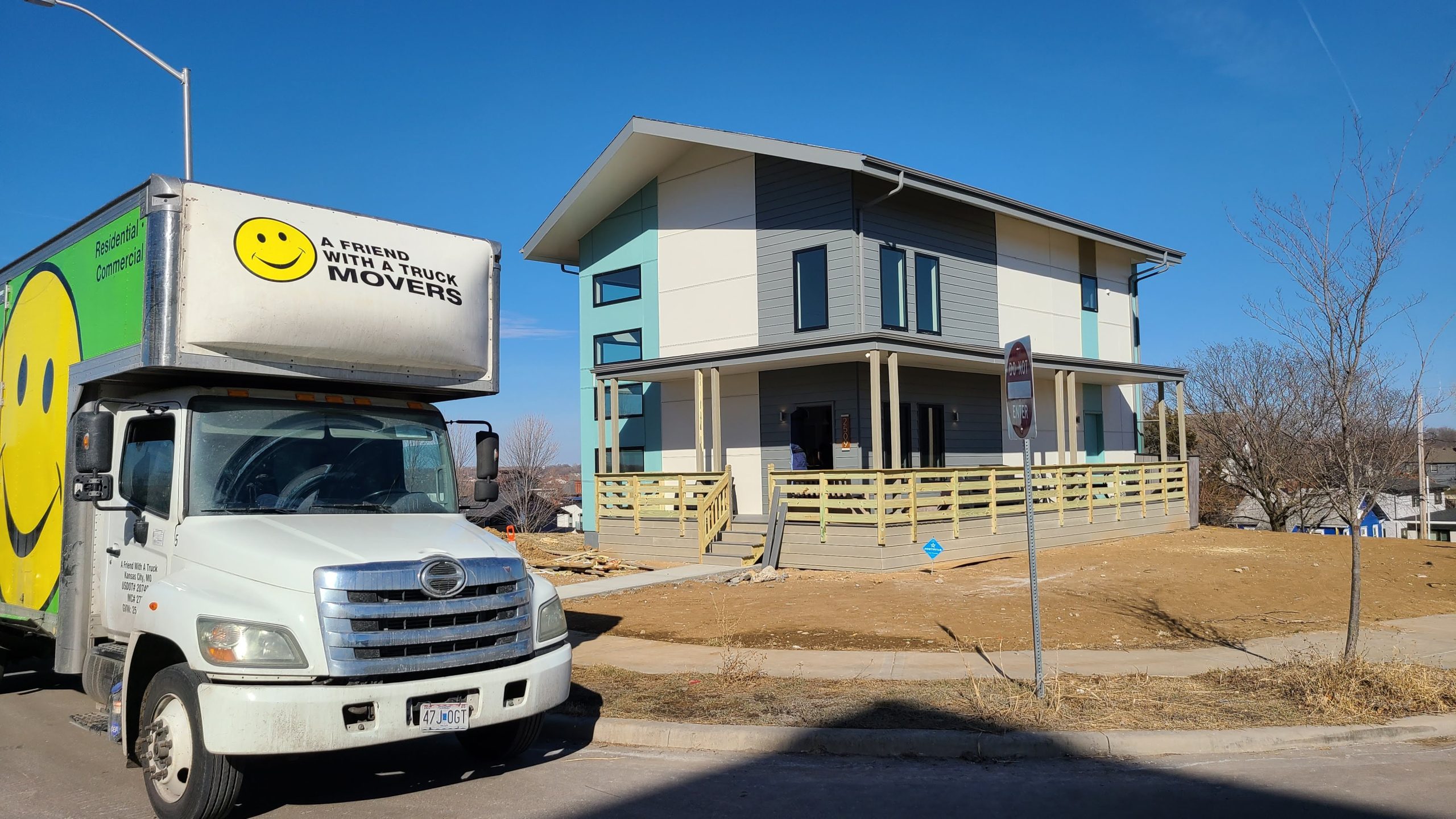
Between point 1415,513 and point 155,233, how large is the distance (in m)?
54.2

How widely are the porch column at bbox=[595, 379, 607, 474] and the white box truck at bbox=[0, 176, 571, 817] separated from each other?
48.0ft

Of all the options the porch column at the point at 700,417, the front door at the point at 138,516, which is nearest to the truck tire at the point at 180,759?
the front door at the point at 138,516

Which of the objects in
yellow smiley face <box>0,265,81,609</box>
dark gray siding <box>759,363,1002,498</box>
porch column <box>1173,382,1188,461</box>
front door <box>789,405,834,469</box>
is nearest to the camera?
yellow smiley face <box>0,265,81,609</box>

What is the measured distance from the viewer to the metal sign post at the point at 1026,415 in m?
7.32

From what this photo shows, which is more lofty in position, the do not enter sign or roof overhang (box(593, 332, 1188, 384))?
roof overhang (box(593, 332, 1188, 384))

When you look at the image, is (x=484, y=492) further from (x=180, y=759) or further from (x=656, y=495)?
(x=656, y=495)

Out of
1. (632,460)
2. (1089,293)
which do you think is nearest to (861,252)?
(632,460)

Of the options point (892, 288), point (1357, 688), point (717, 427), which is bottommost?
point (1357, 688)

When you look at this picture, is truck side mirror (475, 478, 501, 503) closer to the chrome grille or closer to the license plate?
the chrome grille

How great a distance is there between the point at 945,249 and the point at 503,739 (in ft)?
54.5

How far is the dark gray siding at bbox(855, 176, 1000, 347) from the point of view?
755 inches

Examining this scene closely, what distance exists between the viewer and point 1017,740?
648 cm

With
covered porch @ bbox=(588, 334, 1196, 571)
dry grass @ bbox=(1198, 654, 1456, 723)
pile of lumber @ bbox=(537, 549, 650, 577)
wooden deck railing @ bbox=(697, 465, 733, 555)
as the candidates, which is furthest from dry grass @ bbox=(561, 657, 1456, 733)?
wooden deck railing @ bbox=(697, 465, 733, 555)

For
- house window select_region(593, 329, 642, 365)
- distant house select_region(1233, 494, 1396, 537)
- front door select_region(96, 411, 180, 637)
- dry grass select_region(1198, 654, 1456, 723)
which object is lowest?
distant house select_region(1233, 494, 1396, 537)
